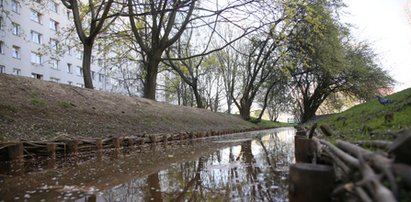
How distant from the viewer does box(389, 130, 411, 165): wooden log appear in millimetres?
1846

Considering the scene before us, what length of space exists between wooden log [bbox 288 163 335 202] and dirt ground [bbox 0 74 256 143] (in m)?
5.91

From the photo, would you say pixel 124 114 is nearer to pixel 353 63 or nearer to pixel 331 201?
pixel 331 201

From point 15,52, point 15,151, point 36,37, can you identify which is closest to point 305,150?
point 15,151

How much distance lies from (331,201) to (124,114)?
A: 11.1 metres

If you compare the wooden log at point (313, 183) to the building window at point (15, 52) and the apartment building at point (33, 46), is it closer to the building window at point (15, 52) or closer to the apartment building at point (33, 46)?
the apartment building at point (33, 46)

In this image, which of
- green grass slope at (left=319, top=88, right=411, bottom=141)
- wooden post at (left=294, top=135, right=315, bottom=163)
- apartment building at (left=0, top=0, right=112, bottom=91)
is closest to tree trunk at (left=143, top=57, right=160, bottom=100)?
apartment building at (left=0, top=0, right=112, bottom=91)

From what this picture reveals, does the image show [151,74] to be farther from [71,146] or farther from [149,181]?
[149,181]

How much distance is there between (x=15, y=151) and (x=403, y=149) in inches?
252

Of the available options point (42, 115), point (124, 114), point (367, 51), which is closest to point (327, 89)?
point (367, 51)

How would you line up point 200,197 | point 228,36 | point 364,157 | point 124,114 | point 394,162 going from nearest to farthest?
point 394,162
point 364,157
point 200,197
point 124,114
point 228,36

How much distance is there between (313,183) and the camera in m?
2.50

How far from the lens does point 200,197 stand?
363 centimetres

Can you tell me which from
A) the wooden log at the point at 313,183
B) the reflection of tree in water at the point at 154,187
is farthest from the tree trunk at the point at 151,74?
the wooden log at the point at 313,183

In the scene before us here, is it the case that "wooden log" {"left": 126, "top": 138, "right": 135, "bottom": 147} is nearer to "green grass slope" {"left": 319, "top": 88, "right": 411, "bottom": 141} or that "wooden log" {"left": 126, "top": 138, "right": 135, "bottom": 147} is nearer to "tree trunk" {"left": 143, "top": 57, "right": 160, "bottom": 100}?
"green grass slope" {"left": 319, "top": 88, "right": 411, "bottom": 141}
